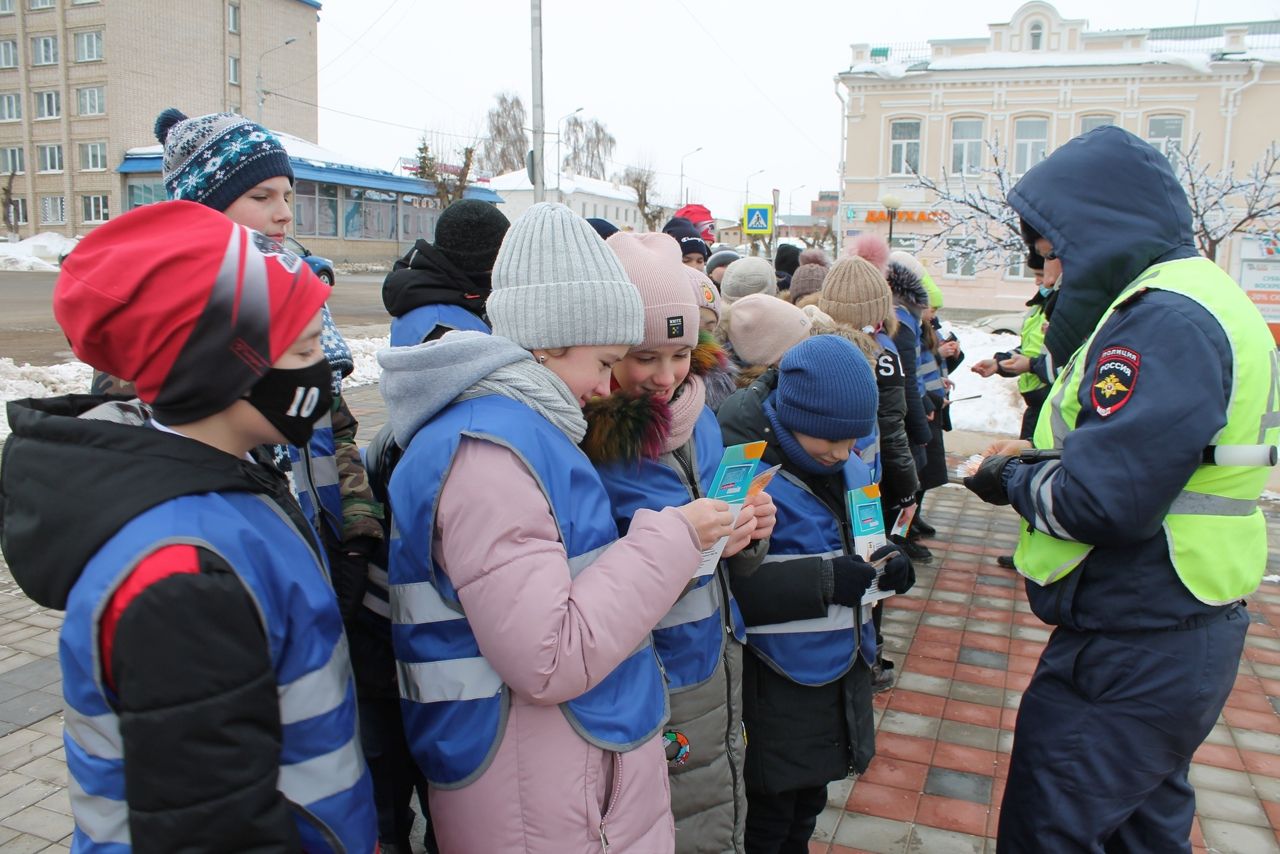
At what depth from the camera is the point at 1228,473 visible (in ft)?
6.88

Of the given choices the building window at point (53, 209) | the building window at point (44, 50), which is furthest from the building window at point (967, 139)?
Result: the building window at point (44, 50)

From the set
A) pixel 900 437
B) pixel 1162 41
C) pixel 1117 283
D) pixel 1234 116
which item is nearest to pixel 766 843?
pixel 1117 283

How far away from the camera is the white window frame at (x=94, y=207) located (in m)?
40.8

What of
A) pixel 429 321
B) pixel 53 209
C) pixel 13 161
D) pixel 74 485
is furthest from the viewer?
pixel 13 161

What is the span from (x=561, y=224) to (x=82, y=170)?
158ft

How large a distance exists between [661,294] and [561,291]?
448 mm

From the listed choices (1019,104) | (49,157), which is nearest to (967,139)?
(1019,104)

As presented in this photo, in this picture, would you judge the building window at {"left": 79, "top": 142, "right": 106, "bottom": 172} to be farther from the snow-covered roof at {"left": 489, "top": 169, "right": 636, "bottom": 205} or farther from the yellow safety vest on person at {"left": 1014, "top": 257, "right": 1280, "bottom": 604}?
the yellow safety vest on person at {"left": 1014, "top": 257, "right": 1280, "bottom": 604}

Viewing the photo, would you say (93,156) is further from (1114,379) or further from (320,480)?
(1114,379)

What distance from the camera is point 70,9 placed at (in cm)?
4131

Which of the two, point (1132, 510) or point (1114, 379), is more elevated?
point (1114, 379)

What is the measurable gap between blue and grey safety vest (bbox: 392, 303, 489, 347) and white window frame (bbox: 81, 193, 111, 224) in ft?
146

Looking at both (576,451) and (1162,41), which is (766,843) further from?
(1162,41)

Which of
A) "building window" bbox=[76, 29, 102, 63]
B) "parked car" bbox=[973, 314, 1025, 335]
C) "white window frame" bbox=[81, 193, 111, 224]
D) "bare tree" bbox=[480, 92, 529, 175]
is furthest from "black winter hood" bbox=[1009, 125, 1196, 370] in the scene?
"bare tree" bbox=[480, 92, 529, 175]
